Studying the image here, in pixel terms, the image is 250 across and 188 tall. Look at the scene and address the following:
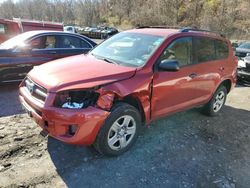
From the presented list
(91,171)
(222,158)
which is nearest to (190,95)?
(222,158)

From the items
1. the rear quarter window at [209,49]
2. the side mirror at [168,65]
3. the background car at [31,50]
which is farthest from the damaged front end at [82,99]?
the background car at [31,50]

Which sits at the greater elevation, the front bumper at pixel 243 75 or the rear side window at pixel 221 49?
the rear side window at pixel 221 49

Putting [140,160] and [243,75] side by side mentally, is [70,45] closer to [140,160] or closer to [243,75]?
[140,160]

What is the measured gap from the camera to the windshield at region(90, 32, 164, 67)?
156 inches

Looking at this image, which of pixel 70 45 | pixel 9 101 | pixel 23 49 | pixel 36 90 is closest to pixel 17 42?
pixel 23 49

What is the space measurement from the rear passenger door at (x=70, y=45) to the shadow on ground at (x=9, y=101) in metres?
1.51

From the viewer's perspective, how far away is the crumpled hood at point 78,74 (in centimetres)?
329

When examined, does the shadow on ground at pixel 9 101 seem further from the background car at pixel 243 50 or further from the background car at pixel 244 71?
the background car at pixel 243 50

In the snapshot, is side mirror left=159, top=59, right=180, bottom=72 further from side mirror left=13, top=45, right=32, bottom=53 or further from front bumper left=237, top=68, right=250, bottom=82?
front bumper left=237, top=68, right=250, bottom=82

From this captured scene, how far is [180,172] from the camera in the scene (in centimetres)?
353

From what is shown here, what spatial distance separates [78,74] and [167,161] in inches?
69.1

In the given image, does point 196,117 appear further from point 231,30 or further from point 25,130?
point 231,30

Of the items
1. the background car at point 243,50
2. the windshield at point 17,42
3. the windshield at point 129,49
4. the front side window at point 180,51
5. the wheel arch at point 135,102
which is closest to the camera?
the wheel arch at point 135,102

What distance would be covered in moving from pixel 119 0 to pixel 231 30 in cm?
3944
